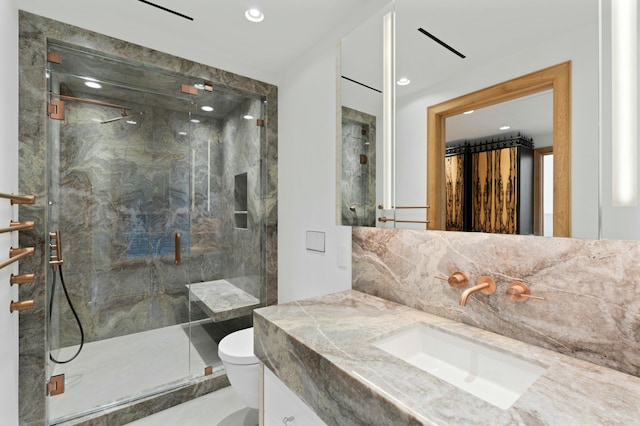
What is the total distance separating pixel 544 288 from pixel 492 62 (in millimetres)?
839

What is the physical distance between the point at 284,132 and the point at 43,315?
1.94 meters

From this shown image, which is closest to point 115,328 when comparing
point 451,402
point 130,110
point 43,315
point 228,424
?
point 43,315

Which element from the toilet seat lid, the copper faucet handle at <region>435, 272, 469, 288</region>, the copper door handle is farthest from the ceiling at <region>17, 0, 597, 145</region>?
the toilet seat lid

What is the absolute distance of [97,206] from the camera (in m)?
2.31

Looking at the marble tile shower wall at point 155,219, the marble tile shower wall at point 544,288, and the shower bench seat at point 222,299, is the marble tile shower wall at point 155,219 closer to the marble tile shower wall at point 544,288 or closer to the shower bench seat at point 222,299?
the shower bench seat at point 222,299

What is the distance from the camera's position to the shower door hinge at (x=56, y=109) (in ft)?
5.71

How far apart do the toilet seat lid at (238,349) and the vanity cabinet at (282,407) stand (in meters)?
0.42

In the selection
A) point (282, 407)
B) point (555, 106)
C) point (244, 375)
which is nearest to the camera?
point (555, 106)

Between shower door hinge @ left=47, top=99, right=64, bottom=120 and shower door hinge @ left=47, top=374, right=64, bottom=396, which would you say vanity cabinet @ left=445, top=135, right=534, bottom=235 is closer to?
shower door hinge @ left=47, top=99, right=64, bottom=120

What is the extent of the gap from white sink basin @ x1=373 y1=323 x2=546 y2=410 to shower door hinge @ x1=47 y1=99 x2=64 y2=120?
2.22 m

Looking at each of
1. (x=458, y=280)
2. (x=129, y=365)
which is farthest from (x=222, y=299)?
Result: (x=458, y=280)

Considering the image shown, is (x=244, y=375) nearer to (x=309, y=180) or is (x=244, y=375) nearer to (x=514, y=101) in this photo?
(x=309, y=180)

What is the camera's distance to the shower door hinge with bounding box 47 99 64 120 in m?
1.74

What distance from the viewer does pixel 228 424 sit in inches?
72.3
